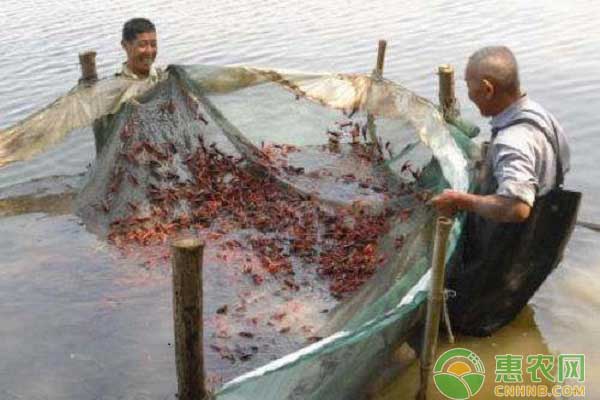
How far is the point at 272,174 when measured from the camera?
7023mm

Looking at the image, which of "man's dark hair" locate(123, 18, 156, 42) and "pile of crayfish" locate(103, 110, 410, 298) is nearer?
"pile of crayfish" locate(103, 110, 410, 298)

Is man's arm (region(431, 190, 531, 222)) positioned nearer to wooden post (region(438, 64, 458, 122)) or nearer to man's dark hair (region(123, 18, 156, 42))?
wooden post (region(438, 64, 458, 122))

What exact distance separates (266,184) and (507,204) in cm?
369

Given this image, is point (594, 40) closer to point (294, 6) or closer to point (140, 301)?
point (294, 6)

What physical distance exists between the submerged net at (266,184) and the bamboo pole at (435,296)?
29.8 inches

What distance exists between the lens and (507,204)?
369cm

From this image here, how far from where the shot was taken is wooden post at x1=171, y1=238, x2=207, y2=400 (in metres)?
3.29

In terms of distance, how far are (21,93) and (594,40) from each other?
10.9m

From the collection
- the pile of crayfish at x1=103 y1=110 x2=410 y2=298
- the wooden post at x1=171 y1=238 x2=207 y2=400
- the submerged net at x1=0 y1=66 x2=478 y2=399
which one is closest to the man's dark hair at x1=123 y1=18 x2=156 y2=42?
the submerged net at x1=0 y1=66 x2=478 y2=399

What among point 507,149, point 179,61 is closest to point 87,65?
point 507,149

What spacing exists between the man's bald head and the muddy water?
6.61 feet

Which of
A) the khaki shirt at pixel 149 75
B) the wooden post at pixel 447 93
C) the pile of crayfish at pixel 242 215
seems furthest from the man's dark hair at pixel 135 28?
the wooden post at pixel 447 93

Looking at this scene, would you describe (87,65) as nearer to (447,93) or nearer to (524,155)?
(447,93)

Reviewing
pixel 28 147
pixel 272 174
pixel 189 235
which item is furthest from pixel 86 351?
pixel 272 174
